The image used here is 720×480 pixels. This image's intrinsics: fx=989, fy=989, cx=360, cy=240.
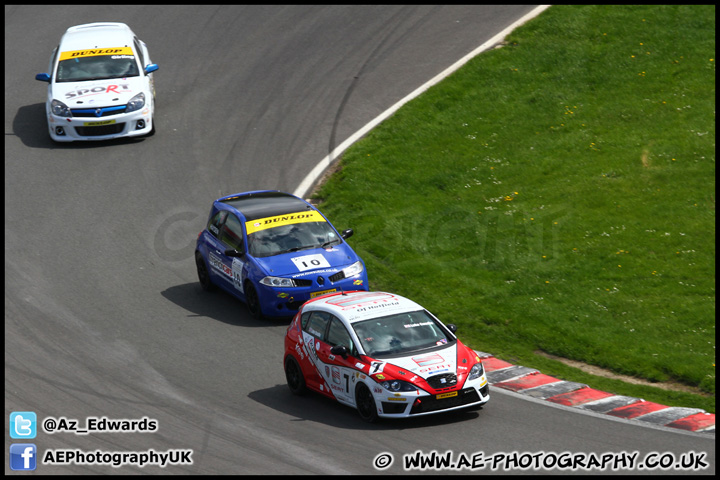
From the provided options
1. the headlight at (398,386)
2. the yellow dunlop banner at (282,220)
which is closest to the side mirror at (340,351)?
the headlight at (398,386)

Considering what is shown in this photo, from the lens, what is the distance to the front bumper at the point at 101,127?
24719 mm

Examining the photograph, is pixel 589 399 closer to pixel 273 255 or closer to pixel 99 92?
pixel 273 255

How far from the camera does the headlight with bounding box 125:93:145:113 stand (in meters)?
24.6

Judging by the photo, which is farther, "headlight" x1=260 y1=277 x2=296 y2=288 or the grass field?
"headlight" x1=260 y1=277 x2=296 y2=288

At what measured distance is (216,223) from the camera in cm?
1919

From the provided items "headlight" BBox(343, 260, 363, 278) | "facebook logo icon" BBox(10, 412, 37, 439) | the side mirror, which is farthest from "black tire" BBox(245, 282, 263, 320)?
"facebook logo icon" BBox(10, 412, 37, 439)

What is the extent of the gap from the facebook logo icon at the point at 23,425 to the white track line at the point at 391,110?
10.4 metres

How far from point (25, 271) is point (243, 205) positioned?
182 inches

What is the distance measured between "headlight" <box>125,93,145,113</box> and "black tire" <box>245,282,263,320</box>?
887cm

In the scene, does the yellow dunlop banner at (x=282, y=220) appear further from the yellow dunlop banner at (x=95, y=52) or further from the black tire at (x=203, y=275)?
the yellow dunlop banner at (x=95, y=52)

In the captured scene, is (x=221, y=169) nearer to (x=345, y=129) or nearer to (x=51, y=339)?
(x=345, y=129)

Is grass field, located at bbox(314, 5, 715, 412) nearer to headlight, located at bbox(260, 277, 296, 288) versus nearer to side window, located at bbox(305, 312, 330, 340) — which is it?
headlight, located at bbox(260, 277, 296, 288)

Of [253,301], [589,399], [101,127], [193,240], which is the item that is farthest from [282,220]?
[101,127]

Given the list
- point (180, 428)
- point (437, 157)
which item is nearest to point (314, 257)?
point (180, 428)
